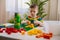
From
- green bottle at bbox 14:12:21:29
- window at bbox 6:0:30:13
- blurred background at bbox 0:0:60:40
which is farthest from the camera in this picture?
window at bbox 6:0:30:13

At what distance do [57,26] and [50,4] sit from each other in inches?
52.2

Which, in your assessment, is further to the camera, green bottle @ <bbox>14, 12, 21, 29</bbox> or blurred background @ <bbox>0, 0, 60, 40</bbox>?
blurred background @ <bbox>0, 0, 60, 40</bbox>

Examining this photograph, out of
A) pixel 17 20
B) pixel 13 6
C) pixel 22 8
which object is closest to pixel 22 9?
pixel 22 8

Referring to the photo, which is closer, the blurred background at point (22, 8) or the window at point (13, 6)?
→ the blurred background at point (22, 8)

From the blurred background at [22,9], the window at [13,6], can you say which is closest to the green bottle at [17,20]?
the blurred background at [22,9]

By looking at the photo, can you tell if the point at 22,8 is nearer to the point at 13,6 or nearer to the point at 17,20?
the point at 13,6

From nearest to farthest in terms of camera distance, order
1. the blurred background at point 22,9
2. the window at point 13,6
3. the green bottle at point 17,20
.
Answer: the green bottle at point 17,20 < the blurred background at point 22,9 < the window at point 13,6

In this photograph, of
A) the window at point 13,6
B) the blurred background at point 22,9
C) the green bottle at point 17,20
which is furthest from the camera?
the window at point 13,6

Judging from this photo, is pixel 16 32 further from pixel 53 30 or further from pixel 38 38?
pixel 53 30

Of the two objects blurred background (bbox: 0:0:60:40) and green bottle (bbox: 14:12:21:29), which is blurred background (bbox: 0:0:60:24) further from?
green bottle (bbox: 14:12:21:29)

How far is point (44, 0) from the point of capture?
12.6 feet

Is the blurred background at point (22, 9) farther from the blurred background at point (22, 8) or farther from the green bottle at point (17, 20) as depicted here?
the green bottle at point (17, 20)

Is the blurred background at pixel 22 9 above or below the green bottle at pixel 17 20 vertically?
above

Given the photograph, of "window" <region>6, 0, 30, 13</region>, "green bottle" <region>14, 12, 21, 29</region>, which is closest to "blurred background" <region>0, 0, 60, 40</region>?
"window" <region>6, 0, 30, 13</region>
